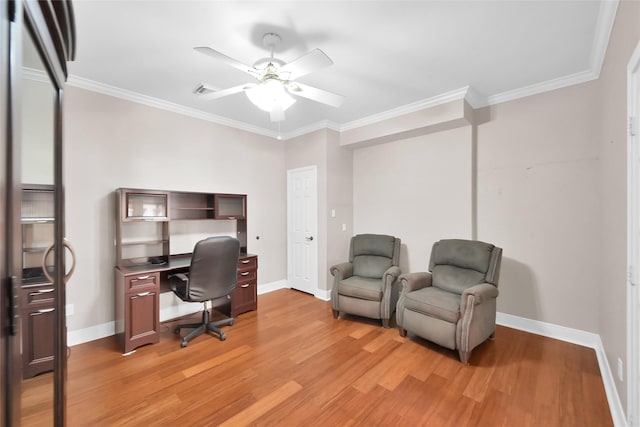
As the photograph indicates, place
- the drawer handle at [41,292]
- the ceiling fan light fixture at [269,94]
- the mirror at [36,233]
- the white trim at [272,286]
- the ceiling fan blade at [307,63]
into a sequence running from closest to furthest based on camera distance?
the mirror at [36,233] → the drawer handle at [41,292] → the ceiling fan blade at [307,63] → the ceiling fan light fixture at [269,94] → the white trim at [272,286]

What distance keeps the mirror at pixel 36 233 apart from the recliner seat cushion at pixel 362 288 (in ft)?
8.43

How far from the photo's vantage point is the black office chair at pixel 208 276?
8.87 ft

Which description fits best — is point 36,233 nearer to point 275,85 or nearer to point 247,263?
point 275,85

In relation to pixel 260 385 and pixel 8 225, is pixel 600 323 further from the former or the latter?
pixel 8 225

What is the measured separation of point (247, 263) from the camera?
11.8 feet

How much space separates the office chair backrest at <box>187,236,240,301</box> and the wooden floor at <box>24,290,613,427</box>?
0.52 metres

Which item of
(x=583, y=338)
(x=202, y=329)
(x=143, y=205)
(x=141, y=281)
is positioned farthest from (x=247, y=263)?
(x=583, y=338)

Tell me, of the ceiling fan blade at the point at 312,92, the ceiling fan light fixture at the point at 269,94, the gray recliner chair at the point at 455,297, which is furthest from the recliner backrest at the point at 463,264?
the ceiling fan light fixture at the point at 269,94

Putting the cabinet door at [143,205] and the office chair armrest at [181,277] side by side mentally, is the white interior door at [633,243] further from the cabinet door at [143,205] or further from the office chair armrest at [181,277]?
the cabinet door at [143,205]

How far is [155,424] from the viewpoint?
5.74 feet

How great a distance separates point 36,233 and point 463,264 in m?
3.31

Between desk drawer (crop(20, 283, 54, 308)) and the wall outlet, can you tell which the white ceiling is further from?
the wall outlet

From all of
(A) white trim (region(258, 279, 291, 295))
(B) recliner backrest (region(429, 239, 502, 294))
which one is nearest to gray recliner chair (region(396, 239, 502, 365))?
(B) recliner backrest (region(429, 239, 502, 294))

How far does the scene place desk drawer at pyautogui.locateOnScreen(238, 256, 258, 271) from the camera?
3.53 m
